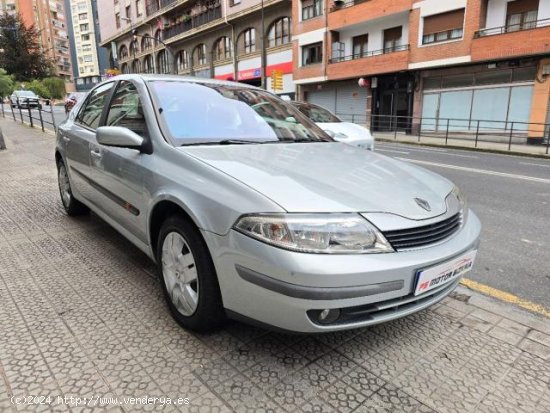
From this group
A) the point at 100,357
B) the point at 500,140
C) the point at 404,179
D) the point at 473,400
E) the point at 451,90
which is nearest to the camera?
the point at 473,400

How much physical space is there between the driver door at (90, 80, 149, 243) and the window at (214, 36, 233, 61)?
3522 centimetres

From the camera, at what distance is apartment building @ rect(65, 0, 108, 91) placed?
88.7 metres

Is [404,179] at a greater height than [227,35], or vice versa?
[227,35]

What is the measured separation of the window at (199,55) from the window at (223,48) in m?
2.33

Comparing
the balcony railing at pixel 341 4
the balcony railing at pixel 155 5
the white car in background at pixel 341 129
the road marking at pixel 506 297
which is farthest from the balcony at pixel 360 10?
the balcony railing at pixel 155 5

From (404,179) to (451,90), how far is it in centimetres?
2089

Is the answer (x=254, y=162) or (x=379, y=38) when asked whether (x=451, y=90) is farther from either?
(x=254, y=162)

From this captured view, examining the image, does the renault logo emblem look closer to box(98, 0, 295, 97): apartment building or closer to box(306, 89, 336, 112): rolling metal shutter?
box(306, 89, 336, 112): rolling metal shutter

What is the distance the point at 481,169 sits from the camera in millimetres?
9883

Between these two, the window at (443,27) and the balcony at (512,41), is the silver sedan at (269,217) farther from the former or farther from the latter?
the window at (443,27)

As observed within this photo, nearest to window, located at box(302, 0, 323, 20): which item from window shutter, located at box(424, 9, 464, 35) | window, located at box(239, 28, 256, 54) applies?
window, located at box(239, 28, 256, 54)

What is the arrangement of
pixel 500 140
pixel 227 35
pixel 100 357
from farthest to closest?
pixel 227 35 < pixel 500 140 < pixel 100 357

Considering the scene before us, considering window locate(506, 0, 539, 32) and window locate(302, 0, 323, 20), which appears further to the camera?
window locate(302, 0, 323, 20)

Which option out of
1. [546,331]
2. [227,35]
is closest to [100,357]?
[546,331]
